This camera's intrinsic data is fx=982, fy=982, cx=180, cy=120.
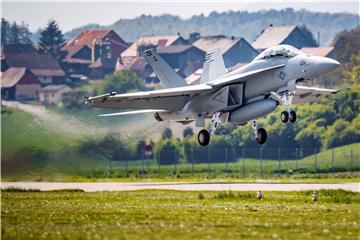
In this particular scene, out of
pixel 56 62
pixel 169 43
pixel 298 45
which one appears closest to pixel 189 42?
pixel 169 43

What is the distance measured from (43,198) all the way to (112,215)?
6.12 meters

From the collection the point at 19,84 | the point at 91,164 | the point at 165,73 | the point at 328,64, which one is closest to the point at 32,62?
the point at 19,84

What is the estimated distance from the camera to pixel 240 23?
17900cm

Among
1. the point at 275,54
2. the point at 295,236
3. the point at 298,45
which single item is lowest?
the point at 295,236

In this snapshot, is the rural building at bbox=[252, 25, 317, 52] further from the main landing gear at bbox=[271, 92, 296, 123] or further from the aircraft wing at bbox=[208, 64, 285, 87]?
the main landing gear at bbox=[271, 92, 296, 123]

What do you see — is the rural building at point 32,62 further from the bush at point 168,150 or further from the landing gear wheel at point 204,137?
the landing gear wheel at point 204,137

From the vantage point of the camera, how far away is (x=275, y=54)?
3528 cm

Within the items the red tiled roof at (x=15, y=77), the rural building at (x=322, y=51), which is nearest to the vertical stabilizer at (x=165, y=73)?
the red tiled roof at (x=15, y=77)

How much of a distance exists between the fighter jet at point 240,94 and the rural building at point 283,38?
153ft

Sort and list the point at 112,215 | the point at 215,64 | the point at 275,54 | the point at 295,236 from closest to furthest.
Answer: the point at 295,236
the point at 112,215
the point at 275,54
the point at 215,64

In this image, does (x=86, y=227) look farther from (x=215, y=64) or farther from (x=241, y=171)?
(x=241, y=171)

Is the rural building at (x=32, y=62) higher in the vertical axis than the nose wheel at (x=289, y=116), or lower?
higher

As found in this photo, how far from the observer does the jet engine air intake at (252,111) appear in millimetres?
33812

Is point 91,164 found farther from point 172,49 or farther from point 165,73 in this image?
point 172,49
